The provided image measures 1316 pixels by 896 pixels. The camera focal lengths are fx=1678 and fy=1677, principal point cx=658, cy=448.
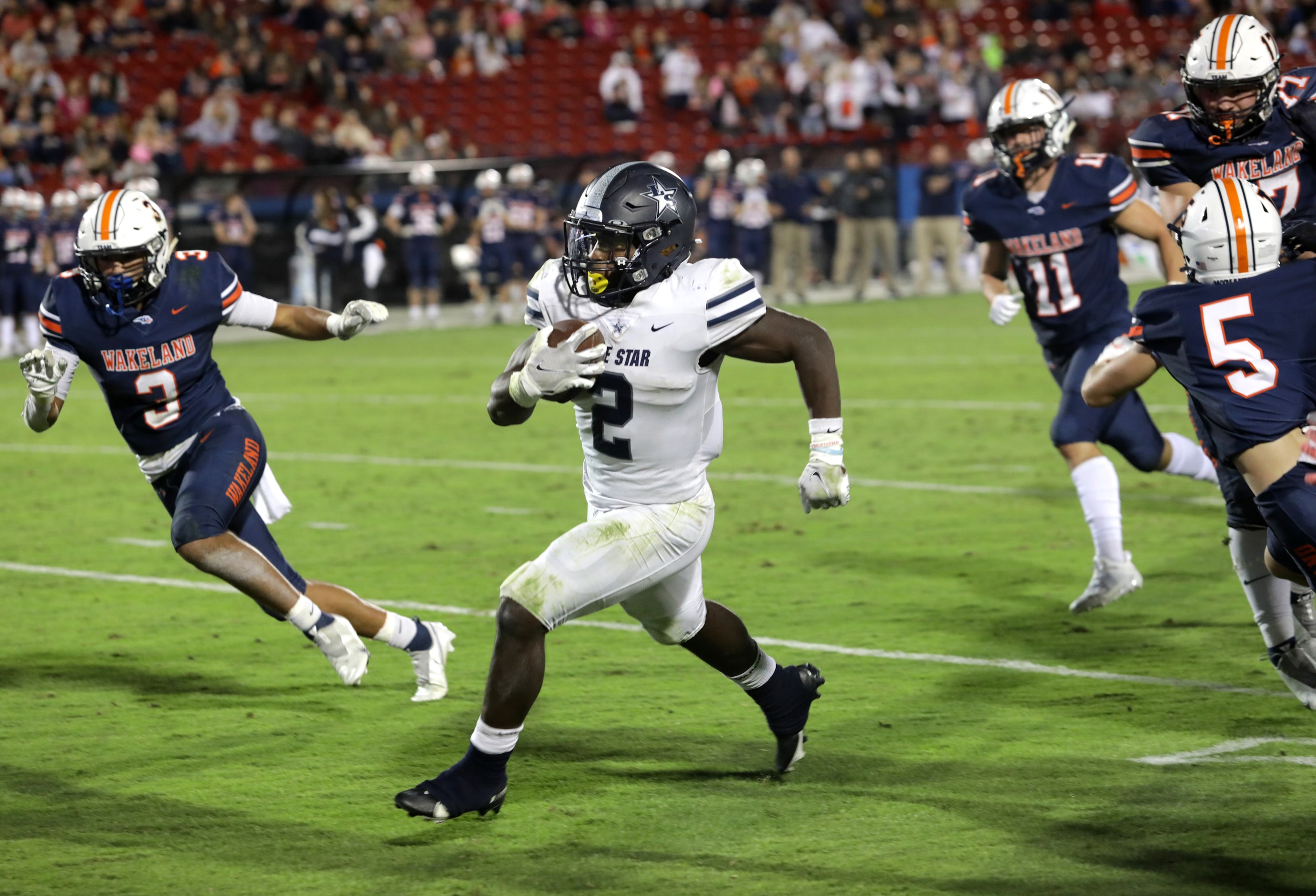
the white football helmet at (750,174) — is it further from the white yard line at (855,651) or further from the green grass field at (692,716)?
the white yard line at (855,651)

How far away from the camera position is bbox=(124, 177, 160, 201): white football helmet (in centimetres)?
1911

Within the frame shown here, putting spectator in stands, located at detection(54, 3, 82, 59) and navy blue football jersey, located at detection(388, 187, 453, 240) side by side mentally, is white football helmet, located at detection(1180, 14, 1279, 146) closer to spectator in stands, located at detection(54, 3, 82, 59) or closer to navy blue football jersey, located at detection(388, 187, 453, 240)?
navy blue football jersey, located at detection(388, 187, 453, 240)

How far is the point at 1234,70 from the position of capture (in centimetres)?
548

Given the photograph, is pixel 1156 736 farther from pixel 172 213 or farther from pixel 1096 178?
pixel 172 213

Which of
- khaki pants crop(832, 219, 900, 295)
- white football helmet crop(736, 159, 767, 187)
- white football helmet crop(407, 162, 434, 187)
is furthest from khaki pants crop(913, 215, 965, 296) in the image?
white football helmet crop(407, 162, 434, 187)

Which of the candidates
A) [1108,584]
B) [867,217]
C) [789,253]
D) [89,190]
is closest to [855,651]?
[1108,584]

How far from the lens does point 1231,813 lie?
407cm

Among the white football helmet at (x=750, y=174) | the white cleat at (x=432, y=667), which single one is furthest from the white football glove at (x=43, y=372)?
the white football helmet at (x=750, y=174)

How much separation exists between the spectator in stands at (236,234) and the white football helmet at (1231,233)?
1632cm

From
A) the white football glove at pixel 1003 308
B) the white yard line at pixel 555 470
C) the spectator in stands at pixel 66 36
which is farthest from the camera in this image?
the spectator in stands at pixel 66 36

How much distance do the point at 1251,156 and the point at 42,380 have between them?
13.5 ft

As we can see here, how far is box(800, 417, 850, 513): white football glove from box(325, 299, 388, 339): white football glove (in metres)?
1.85

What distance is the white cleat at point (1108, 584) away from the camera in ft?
21.0

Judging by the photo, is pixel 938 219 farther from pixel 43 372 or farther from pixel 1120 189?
A: pixel 43 372
